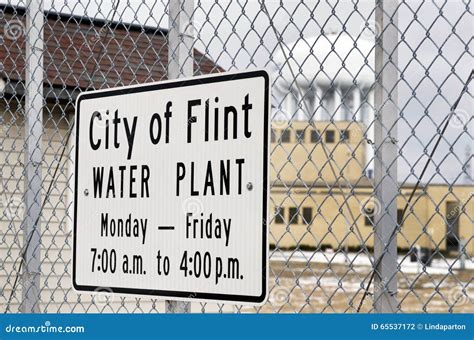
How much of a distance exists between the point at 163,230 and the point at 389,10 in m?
1.17

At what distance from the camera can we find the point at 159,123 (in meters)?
3.33

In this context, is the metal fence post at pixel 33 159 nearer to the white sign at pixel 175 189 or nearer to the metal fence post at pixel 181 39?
the white sign at pixel 175 189

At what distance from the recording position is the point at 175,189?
3230 mm

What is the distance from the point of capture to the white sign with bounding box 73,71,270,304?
3016mm
